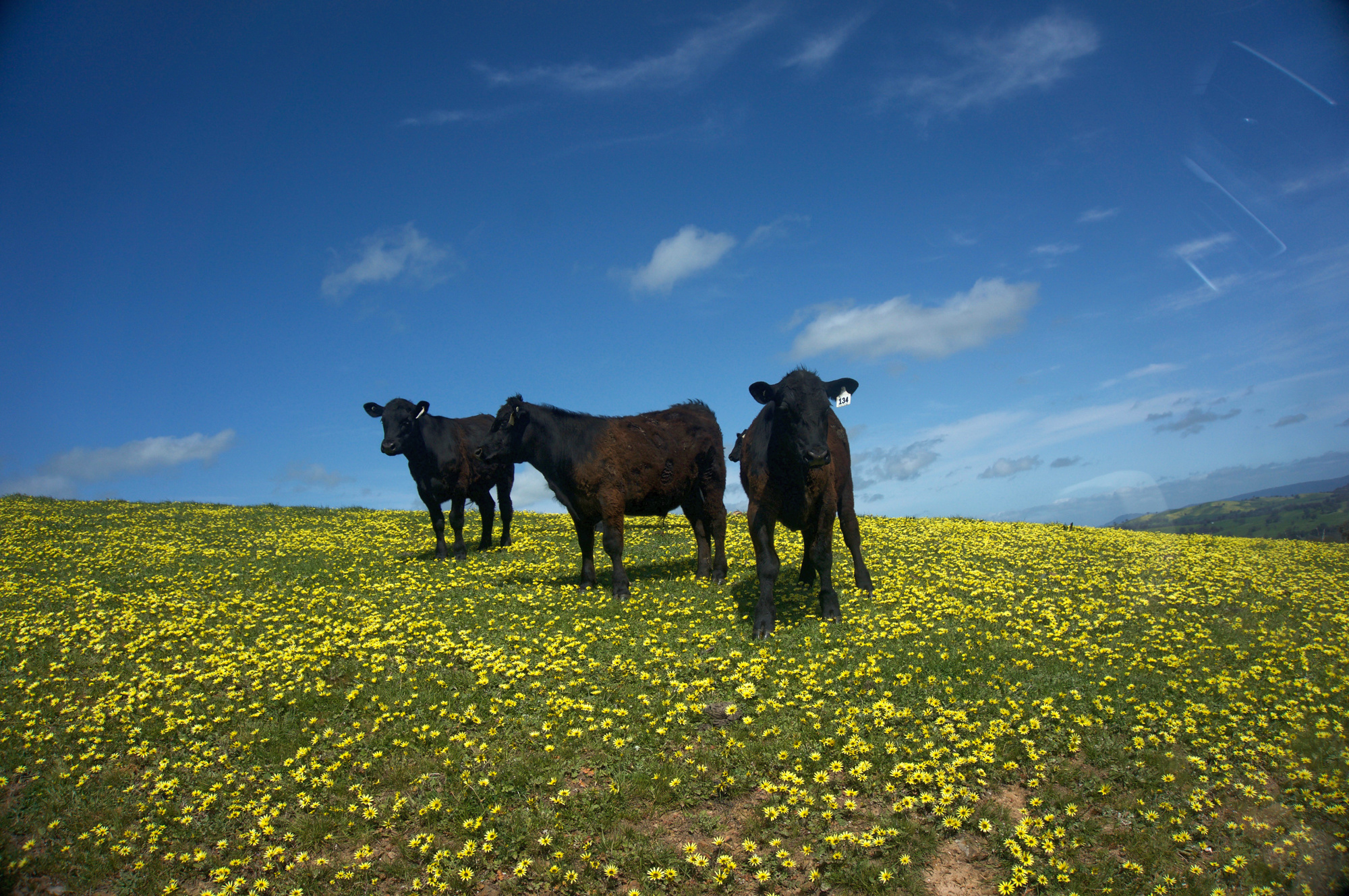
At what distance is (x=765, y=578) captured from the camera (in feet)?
34.4

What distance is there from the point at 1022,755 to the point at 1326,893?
233 centimetres

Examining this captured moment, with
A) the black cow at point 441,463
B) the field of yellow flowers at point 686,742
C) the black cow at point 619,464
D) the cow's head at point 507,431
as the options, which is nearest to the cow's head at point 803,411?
the field of yellow flowers at point 686,742

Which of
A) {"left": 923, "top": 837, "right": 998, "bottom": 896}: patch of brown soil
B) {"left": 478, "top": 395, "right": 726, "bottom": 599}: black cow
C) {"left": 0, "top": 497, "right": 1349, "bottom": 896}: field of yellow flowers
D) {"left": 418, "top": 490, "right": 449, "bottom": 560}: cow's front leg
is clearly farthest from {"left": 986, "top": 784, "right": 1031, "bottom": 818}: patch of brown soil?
{"left": 418, "top": 490, "right": 449, "bottom": 560}: cow's front leg

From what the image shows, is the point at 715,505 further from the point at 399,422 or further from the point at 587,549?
the point at 399,422

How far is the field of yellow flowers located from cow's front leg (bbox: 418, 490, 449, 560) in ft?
14.3

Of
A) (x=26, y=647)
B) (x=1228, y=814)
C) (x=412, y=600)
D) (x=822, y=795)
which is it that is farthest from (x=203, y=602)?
(x=1228, y=814)

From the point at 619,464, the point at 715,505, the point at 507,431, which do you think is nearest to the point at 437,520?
the point at 507,431

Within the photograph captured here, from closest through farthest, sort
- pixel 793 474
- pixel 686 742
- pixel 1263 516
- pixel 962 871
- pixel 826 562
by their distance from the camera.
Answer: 1. pixel 962 871
2. pixel 686 742
3. pixel 793 474
4. pixel 826 562
5. pixel 1263 516

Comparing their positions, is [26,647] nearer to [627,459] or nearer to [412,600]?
[412,600]

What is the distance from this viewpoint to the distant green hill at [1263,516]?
49875mm

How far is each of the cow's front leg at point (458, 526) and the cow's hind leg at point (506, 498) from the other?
1.78 m

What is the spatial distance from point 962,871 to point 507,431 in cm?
1114

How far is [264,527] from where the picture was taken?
24766mm

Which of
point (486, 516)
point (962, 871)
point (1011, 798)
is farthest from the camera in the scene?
point (486, 516)
